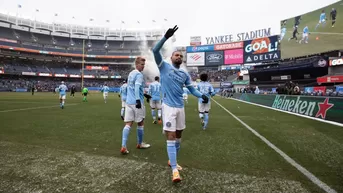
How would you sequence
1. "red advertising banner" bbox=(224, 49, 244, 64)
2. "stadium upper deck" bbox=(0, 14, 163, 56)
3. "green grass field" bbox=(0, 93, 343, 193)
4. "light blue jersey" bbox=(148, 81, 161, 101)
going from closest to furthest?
"green grass field" bbox=(0, 93, 343, 193), "light blue jersey" bbox=(148, 81, 161, 101), "red advertising banner" bbox=(224, 49, 244, 64), "stadium upper deck" bbox=(0, 14, 163, 56)

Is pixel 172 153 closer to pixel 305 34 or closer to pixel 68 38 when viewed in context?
pixel 305 34

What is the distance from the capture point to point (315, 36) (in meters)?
36.5

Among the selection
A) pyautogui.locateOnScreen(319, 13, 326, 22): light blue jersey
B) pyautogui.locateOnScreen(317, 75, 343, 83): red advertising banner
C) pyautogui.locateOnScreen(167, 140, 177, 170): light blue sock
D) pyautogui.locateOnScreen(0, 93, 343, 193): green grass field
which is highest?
pyautogui.locateOnScreen(319, 13, 326, 22): light blue jersey

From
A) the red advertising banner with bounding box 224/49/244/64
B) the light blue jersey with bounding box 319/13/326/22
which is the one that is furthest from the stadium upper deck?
the light blue jersey with bounding box 319/13/326/22

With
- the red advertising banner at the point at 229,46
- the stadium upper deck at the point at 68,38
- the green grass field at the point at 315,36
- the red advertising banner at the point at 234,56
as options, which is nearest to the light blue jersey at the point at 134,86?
the green grass field at the point at 315,36

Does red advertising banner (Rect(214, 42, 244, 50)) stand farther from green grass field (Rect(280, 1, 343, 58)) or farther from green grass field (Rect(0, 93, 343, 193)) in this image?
green grass field (Rect(0, 93, 343, 193))

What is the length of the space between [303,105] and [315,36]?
3333cm

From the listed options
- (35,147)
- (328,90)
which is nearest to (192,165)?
(35,147)

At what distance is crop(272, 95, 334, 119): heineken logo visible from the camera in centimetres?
981

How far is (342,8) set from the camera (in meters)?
32.4

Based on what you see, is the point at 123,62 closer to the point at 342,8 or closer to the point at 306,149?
the point at 342,8

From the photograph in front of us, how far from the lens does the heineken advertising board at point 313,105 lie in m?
8.94

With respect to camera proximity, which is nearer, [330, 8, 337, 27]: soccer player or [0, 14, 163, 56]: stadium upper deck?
[330, 8, 337, 27]: soccer player

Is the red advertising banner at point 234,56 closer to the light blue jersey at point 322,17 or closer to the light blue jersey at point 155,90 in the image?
the light blue jersey at point 322,17
